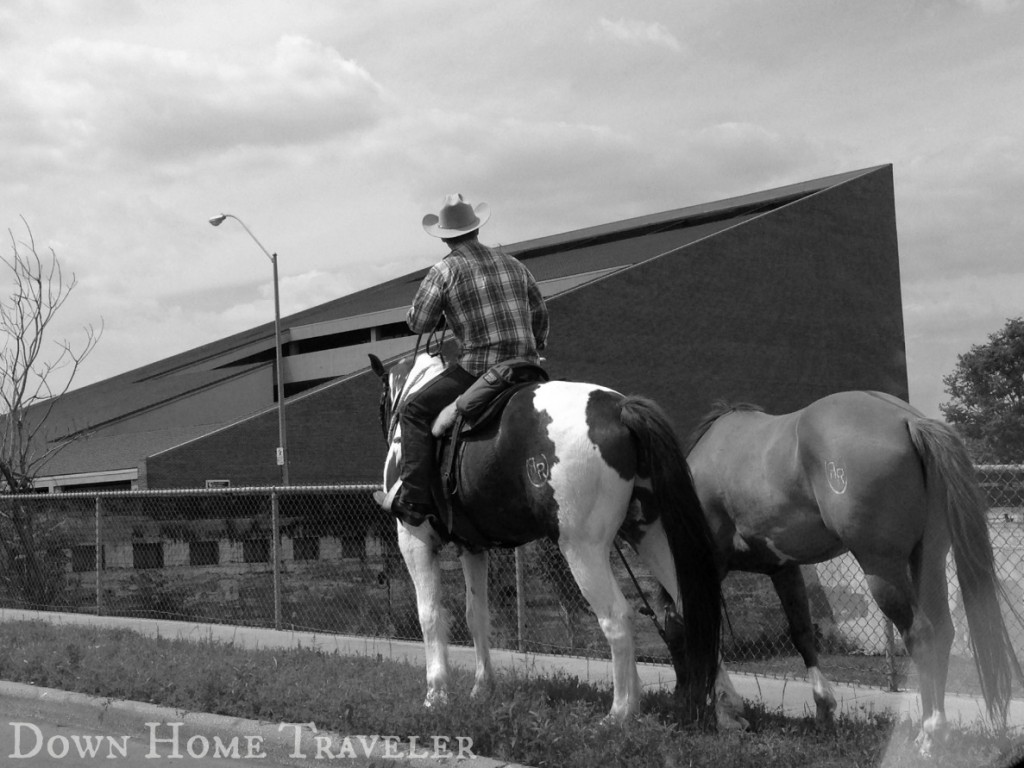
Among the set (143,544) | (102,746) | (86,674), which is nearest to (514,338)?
(102,746)

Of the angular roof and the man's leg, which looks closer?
the man's leg

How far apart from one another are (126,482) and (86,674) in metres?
23.0

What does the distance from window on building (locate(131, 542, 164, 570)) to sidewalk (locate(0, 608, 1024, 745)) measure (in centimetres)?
143

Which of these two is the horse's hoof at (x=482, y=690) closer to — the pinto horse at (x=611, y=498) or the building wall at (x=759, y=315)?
the pinto horse at (x=611, y=498)

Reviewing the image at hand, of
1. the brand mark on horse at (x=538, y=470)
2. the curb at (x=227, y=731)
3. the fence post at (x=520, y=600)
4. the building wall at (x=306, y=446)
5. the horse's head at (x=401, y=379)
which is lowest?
the curb at (x=227, y=731)

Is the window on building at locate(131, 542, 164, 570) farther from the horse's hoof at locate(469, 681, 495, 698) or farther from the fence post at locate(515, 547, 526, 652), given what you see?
the horse's hoof at locate(469, 681, 495, 698)

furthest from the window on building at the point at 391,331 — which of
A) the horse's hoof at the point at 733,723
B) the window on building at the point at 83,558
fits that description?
the horse's hoof at the point at 733,723

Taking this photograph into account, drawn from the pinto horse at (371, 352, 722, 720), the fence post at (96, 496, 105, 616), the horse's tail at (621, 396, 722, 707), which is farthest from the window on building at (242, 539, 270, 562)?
the horse's tail at (621, 396, 722, 707)

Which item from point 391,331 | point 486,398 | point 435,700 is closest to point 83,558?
point 435,700

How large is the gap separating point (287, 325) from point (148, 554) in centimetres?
3421

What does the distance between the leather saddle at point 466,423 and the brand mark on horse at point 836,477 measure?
1620 mm

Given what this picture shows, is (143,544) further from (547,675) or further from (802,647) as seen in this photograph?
(802,647)

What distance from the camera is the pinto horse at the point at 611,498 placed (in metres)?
5.60

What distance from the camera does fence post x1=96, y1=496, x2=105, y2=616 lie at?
1294cm
